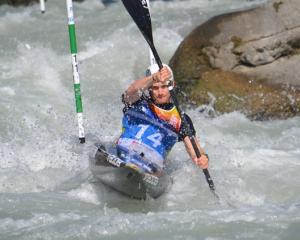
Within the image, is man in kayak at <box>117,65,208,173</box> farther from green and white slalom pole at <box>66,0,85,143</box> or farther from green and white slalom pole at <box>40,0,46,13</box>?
green and white slalom pole at <box>40,0,46,13</box>

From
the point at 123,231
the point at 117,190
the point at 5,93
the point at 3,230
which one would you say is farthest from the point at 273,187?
the point at 5,93

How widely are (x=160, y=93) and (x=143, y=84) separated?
170 millimetres

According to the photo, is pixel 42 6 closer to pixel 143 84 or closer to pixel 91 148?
pixel 91 148

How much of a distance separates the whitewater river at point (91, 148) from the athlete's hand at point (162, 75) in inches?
37.3

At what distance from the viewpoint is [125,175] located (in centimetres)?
579

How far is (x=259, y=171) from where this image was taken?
6797mm

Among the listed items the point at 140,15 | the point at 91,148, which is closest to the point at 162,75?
the point at 140,15

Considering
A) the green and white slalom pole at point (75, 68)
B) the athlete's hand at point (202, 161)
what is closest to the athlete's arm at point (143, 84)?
the athlete's hand at point (202, 161)

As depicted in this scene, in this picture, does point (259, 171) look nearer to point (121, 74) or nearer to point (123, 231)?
point (123, 231)

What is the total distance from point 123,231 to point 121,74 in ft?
16.7

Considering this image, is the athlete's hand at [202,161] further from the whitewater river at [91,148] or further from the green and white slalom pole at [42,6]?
the green and white slalom pole at [42,6]

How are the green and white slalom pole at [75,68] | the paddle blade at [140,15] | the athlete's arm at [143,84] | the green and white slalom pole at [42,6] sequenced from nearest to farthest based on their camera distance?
1. the athlete's arm at [143,84]
2. the paddle blade at [140,15]
3. the green and white slalom pole at [75,68]
4. the green and white slalom pole at [42,6]

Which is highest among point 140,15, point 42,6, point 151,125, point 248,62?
point 140,15

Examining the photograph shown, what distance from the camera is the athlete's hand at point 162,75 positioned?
5840mm
